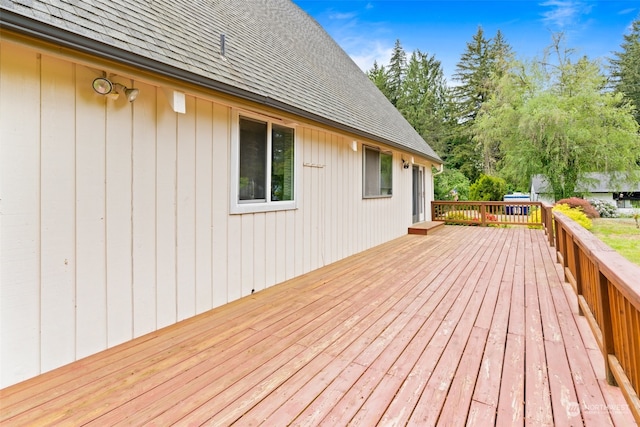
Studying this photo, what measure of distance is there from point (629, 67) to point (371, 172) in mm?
33627

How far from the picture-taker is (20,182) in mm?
2039

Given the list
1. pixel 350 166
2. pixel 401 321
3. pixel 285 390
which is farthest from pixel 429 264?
pixel 285 390

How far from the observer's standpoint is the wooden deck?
5.81ft

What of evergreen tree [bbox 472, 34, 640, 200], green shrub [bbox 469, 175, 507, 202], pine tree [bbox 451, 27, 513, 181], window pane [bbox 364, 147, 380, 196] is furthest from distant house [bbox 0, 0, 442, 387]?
pine tree [bbox 451, 27, 513, 181]

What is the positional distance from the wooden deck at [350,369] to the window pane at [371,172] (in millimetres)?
3297

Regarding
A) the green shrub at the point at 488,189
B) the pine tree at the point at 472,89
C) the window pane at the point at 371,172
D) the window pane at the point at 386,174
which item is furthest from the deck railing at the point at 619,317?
the pine tree at the point at 472,89

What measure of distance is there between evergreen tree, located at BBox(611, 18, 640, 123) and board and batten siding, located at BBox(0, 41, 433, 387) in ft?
116

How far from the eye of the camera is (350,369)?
2.24 metres

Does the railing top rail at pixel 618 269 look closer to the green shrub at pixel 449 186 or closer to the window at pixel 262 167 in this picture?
the window at pixel 262 167

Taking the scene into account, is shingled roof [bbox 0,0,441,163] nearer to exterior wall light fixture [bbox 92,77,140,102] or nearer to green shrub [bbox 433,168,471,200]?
exterior wall light fixture [bbox 92,77,140,102]

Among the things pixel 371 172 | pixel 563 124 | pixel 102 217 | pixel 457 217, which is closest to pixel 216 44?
pixel 102 217

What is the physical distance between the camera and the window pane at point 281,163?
414cm

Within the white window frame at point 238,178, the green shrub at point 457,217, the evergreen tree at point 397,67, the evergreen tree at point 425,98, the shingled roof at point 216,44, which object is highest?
the evergreen tree at point 397,67

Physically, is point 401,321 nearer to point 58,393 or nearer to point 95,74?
point 58,393
